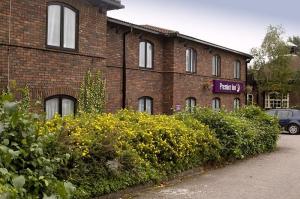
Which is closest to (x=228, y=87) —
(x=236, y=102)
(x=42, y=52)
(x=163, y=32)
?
(x=236, y=102)

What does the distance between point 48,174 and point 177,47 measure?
58.8 feet

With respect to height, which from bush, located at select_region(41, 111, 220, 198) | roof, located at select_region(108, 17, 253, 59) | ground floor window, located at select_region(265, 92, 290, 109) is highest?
roof, located at select_region(108, 17, 253, 59)

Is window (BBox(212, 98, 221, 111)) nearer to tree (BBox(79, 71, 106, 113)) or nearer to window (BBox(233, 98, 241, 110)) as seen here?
window (BBox(233, 98, 241, 110))

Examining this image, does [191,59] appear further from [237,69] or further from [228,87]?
[237,69]

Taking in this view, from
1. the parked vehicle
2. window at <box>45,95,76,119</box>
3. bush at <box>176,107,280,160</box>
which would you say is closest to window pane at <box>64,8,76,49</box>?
window at <box>45,95,76,119</box>

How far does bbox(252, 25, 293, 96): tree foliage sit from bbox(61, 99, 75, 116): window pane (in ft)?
82.0

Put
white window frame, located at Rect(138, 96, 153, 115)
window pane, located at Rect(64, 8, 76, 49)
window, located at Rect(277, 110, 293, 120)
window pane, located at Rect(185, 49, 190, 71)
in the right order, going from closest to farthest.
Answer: window pane, located at Rect(64, 8, 76, 49) < white window frame, located at Rect(138, 96, 153, 115) < window pane, located at Rect(185, 49, 190, 71) < window, located at Rect(277, 110, 293, 120)

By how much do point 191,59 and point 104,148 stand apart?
17.2 m

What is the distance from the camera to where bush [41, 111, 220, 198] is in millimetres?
7656

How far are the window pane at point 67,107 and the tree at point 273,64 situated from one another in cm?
2499

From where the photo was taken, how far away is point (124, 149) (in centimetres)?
896

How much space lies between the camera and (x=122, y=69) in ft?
63.6

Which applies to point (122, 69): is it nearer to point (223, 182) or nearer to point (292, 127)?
point (223, 182)

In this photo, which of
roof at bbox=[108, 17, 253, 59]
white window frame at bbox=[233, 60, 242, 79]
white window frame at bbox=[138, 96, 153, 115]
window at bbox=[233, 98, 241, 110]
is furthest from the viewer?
white window frame at bbox=[233, 60, 242, 79]
